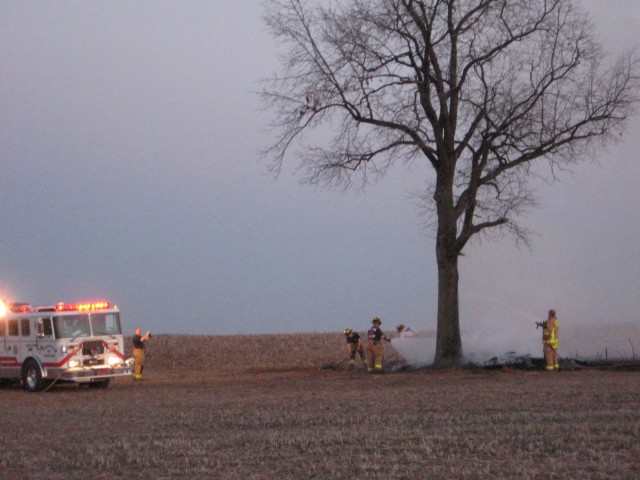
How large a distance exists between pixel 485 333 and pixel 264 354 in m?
14.2

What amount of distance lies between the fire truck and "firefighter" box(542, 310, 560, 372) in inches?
504

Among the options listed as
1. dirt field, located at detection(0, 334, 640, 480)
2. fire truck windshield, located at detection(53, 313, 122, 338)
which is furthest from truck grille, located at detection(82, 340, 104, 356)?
dirt field, located at detection(0, 334, 640, 480)

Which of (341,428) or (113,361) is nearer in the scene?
(341,428)

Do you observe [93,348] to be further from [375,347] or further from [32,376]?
[375,347]

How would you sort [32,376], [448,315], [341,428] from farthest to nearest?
[448,315] → [32,376] → [341,428]

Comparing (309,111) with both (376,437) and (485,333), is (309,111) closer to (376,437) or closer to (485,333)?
(485,333)

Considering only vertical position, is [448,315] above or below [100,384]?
above

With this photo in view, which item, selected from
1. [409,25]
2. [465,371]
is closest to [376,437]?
[465,371]

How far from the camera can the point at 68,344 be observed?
26.0 meters

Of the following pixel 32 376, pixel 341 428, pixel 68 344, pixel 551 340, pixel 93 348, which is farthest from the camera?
pixel 32 376

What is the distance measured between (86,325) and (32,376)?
8.06 feet

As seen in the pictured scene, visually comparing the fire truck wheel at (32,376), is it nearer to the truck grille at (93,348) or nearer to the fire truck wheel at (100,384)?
the truck grille at (93,348)

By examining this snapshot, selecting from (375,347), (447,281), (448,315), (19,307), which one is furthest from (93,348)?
(447,281)

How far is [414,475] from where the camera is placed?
33.0 feet
